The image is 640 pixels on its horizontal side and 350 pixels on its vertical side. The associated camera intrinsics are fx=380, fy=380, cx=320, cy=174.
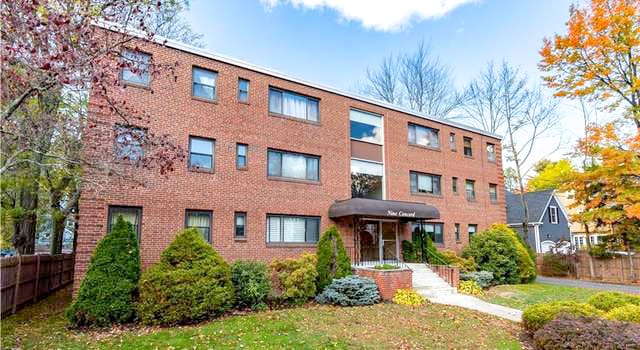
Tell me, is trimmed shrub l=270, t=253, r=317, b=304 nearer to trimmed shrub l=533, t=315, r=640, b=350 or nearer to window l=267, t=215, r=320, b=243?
window l=267, t=215, r=320, b=243

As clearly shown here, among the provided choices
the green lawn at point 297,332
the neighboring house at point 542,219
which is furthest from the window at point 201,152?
the neighboring house at point 542,219

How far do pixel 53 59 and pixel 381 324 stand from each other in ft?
29.5

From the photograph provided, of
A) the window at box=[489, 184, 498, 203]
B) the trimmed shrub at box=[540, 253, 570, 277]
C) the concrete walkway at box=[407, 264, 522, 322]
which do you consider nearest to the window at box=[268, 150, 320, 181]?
the concrete walkway at box=[407, 264, 522, 322]

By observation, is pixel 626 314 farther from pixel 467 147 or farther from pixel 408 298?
pixel 467 147

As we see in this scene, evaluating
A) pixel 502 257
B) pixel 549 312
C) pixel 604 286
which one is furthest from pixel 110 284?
pixel 604 286

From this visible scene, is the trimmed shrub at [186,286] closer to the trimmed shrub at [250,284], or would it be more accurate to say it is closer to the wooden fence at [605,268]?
the trimmed shrub at [250,284]

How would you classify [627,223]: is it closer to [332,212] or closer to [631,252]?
[631,252]

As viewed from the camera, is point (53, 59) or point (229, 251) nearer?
point (53, 59)

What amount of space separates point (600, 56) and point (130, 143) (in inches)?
826

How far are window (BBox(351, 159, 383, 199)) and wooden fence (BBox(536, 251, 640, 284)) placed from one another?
43.8ft

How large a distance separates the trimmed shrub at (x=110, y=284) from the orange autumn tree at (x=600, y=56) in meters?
20.3

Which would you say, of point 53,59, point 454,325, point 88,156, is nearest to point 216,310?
point 88,156

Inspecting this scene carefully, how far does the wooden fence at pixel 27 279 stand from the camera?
1065 cm

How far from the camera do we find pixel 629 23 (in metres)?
17.2
